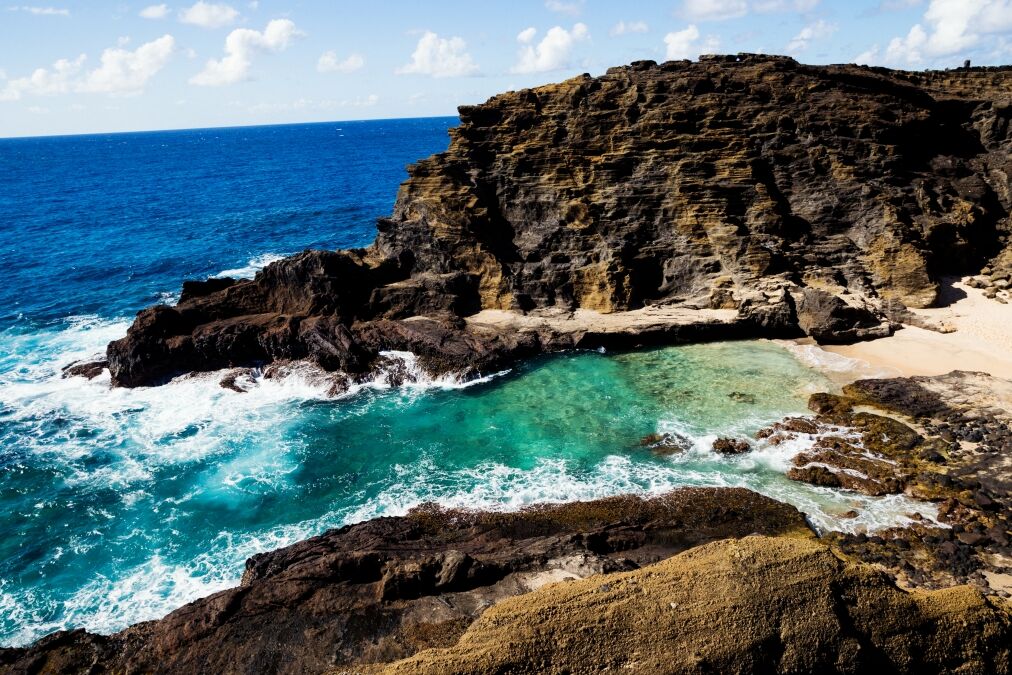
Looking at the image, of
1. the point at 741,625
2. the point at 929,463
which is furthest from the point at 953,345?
the point at 741,625

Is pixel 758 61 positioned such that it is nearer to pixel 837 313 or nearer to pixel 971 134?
pixel 971 134

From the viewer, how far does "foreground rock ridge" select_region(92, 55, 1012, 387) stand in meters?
37.8

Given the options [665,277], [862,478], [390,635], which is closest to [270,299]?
[665,277]

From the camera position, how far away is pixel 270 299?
41.0m

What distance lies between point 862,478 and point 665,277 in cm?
1914

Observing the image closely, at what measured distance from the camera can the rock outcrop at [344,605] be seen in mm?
14719

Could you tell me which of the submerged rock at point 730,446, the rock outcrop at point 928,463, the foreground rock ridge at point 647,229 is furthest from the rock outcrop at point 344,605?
the foreground rock ridge at point 647,229

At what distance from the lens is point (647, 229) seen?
41219 mm

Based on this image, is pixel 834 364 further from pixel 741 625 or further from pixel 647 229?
pixel 741 625

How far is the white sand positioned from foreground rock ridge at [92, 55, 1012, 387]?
1.66 metres

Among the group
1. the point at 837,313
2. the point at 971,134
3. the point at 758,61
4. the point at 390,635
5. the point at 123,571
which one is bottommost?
the point at 123,571

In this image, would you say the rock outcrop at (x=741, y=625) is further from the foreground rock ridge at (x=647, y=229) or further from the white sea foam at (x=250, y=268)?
the white sea foam at (x=250, y=268)

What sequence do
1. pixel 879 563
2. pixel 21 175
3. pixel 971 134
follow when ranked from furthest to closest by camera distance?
1. pixel 21 175
2. pixel 971 134
3. pixel 879 563

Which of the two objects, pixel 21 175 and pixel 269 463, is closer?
pixel 269 463
